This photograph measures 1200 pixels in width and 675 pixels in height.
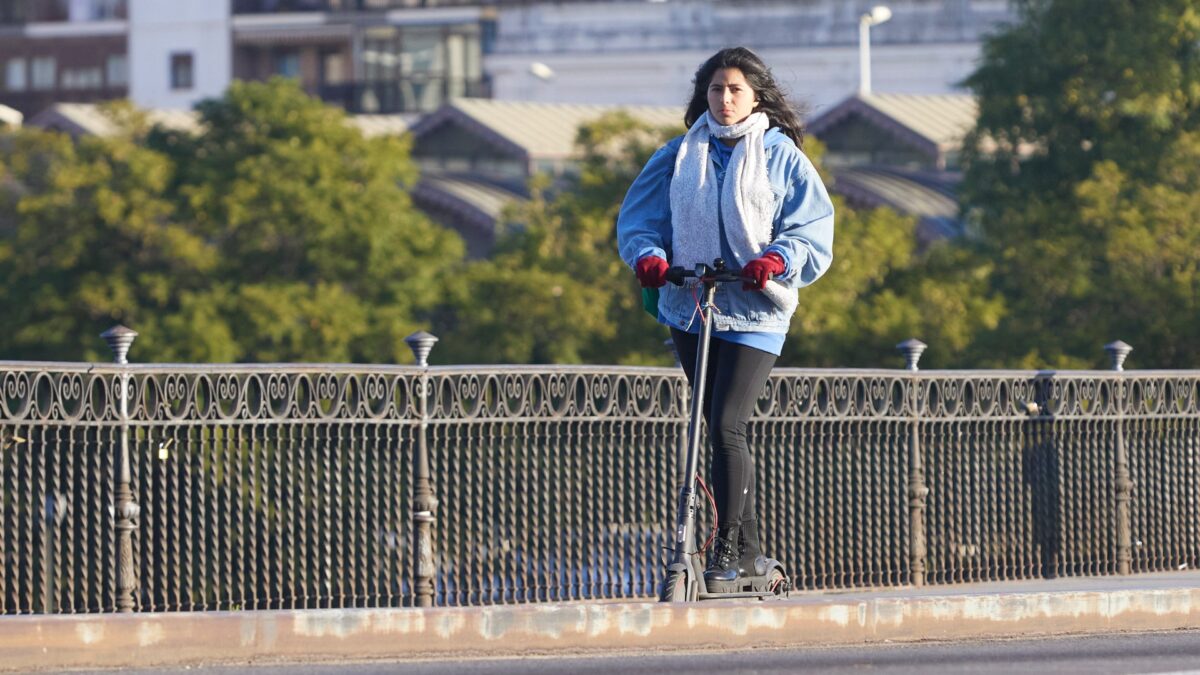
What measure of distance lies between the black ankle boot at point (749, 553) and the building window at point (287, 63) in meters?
77.3

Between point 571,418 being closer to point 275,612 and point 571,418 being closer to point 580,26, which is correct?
point 275,612

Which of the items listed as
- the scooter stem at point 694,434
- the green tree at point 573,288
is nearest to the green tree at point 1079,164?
the green tree at point 573,288

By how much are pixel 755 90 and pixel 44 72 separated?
80.2 metres

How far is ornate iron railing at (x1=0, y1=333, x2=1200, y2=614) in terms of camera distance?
990 cm

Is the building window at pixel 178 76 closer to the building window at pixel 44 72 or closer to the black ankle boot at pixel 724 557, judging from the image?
the building window at pixel 44 72

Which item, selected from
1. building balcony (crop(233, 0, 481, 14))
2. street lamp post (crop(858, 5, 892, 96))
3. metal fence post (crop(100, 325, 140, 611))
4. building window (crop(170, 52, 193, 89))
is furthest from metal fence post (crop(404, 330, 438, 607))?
building window (crop(170, 52, 193, 89))

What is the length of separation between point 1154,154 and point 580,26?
46.9 meters

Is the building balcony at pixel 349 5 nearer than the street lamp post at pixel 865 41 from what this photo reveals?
No

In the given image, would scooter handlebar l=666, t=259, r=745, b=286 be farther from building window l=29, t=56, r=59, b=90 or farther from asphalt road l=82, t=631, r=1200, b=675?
building window l=29, t=56, r=59, b=90

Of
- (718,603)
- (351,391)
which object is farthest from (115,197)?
(718,603)

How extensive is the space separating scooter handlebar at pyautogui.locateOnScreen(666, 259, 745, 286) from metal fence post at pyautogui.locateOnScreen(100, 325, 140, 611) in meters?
2.79

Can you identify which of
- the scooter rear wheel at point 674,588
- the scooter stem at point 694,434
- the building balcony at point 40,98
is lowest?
the scooter rear wheel at point 674,588

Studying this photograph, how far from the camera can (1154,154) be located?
35.7 meters

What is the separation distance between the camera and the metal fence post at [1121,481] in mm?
12469
